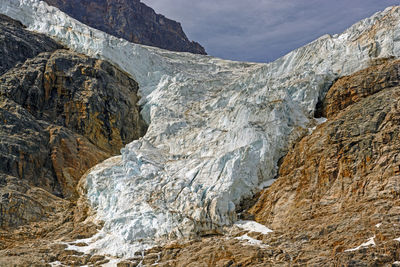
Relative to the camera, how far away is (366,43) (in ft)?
153

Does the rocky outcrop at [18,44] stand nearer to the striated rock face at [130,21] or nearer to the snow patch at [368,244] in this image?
the snow patch at [368,244]

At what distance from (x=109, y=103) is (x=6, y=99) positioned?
1082 centimetres

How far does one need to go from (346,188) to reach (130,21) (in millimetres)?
112682

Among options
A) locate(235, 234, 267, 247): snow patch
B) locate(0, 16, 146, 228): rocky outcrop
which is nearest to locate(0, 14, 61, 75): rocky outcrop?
locate(0, 16, 146, 228): rocky outcrop

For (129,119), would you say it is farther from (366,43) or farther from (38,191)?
(366,43)

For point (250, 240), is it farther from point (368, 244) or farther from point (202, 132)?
point (202, 132)

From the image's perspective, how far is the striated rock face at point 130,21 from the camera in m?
133

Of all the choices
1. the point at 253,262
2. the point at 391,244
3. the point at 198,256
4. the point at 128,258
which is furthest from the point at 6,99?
the point at 391,244

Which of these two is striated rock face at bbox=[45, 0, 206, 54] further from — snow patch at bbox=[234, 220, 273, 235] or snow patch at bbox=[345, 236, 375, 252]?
snow patch at bbox=[345, 236, 375, 252]

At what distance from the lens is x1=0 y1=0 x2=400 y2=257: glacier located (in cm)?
3522

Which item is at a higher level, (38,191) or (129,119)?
(129,119)

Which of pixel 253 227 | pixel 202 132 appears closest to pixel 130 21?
pixel 202 132

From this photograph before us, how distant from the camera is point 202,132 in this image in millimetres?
46031

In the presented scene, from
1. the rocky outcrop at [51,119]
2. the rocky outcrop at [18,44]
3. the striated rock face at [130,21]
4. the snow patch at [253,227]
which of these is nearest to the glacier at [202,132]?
the snow patch at [253,227]
